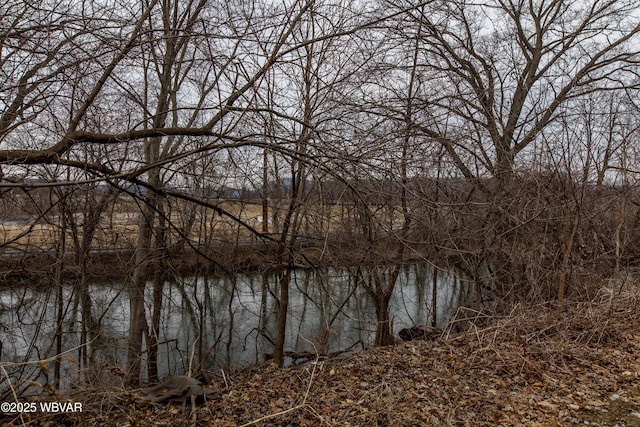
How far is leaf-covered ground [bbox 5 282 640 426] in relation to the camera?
335 cm

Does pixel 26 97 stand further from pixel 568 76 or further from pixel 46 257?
pixel 568 76

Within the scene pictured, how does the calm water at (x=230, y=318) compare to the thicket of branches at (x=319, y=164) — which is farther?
the calm water at (x=230, y=318)

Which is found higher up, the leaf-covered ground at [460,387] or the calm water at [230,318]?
Answer: the leaf-covered ground at [460,387]

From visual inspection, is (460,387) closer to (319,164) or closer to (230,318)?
(319,164)

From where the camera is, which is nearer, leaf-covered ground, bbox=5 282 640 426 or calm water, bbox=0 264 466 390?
leaf-covered ground, bbox=5 282 640 426

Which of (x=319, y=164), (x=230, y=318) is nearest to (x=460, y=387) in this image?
(x=319, y=164)

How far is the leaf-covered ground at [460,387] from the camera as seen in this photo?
3.35 m

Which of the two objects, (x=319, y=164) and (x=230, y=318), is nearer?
(x=319, y=164)

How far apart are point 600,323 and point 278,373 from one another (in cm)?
A: 368

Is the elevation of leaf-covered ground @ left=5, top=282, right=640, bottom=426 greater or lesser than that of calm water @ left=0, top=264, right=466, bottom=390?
greater

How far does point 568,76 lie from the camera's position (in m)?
8.46

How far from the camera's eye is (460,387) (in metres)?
3.91

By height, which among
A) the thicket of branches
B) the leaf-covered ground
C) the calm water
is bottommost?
the calm water

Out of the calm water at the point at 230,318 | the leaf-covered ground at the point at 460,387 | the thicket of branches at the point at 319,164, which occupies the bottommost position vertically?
the calm water at the point at 230,318
